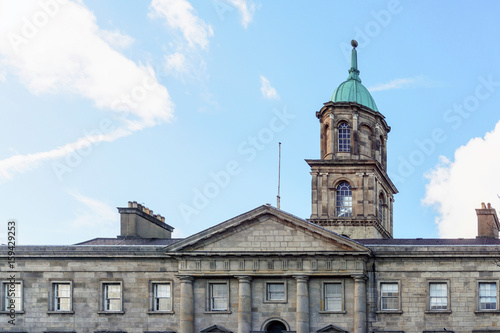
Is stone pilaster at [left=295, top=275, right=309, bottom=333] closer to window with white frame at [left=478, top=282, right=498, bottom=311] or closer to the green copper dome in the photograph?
window with white frame at [left=478, top=282, right=498, bottom=311]

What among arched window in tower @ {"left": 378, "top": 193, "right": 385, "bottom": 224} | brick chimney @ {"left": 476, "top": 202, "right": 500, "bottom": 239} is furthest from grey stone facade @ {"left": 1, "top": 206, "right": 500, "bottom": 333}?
arched window in tower @ {"left": 378, "top": 193, "right": 385, "bottom": 224}

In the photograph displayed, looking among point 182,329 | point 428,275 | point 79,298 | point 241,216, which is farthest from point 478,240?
point 79,298

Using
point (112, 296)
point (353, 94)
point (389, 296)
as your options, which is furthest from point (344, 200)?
point (112, 296)

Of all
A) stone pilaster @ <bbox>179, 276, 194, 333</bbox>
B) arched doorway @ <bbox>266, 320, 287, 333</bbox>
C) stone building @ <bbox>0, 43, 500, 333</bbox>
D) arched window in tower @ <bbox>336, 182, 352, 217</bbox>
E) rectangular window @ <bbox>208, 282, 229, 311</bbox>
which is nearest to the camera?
stone building @ <bbox>0, 43, 500, 333</bbox>

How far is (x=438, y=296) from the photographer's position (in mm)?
53281

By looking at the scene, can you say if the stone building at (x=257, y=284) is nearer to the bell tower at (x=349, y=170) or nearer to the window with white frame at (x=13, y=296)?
the window with white frame at (x=13, y=296)

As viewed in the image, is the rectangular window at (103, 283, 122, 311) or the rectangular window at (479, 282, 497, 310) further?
the rectangular window at (103, 283, 122, 311)

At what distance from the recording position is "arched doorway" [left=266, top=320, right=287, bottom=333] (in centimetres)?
5362

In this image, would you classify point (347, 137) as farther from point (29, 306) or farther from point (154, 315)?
point (29, 306)

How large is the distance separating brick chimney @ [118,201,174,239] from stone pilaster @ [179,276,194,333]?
761 cm

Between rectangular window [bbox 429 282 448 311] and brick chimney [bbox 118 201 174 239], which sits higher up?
brick chimney [bbox 118 201 174 239]

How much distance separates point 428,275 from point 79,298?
64.7 ft

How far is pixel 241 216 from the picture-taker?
2122 inches

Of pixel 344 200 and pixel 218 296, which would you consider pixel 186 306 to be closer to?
pixel 218 296
